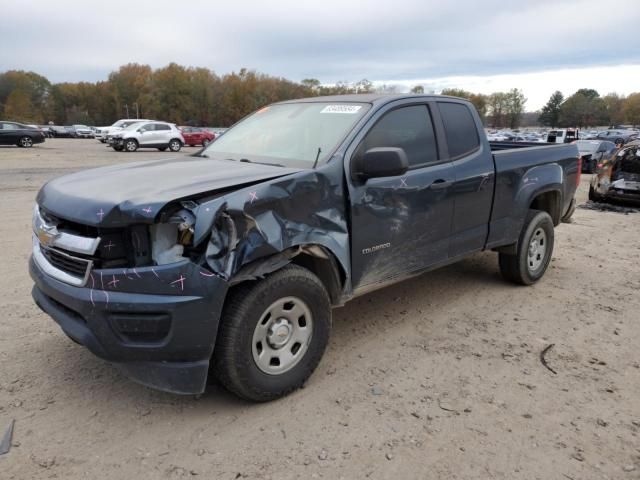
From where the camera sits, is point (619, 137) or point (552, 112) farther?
point (552, 112)

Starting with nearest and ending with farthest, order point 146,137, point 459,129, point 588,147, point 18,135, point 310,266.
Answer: point 310,266 < point 459,129 < point 588,147 < point 146,137 < point 18,135

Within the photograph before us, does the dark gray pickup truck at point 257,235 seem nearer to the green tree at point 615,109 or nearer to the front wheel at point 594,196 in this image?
the front wheel at point 594,196

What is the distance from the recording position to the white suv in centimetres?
2738

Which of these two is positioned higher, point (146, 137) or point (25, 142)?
point (146, 137)

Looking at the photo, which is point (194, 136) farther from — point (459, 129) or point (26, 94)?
point (26, 94)

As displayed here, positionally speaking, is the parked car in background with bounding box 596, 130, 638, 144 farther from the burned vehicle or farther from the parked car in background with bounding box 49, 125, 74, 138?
the parked car in background with bounding box 49, 125, 74, 138

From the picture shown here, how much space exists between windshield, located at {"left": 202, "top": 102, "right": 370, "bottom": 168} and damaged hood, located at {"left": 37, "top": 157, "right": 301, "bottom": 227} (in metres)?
0.24

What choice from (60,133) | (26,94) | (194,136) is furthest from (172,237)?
(26,94)

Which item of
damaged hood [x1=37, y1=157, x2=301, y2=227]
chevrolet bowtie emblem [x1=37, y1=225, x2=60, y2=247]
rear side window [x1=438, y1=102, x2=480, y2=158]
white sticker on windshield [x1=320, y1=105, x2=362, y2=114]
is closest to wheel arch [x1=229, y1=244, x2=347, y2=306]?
damaged hood [x1=37, y1=157, x2=301, y2=227]

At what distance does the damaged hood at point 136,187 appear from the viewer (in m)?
2.63

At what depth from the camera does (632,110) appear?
400ft

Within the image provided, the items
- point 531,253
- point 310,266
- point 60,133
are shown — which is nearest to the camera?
point 310,266

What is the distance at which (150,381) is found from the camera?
2799 millimetres

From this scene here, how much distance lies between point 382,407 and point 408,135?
2115mm
